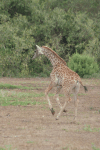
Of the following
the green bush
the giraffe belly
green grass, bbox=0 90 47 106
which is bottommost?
the green bush

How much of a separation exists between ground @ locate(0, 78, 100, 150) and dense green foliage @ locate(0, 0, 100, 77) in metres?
11.5

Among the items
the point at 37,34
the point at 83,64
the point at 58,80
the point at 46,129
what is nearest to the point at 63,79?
the point at 58,80

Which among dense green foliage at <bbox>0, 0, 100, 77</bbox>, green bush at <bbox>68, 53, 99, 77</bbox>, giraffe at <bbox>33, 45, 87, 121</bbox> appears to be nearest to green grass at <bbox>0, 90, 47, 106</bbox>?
giraffe at <bbox>33, 45, 87, 121</bbox>

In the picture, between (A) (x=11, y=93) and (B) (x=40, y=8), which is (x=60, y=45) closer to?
(B) (x=40, y=8)

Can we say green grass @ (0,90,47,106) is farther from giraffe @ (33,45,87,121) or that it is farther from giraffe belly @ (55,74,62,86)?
giraffe belly @ (55,74,62,86)

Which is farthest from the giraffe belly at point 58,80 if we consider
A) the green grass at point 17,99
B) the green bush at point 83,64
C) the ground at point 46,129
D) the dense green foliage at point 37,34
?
the dense green foliage at point 37,34

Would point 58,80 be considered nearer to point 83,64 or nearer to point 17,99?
point 17,99

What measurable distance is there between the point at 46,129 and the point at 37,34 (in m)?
16.7

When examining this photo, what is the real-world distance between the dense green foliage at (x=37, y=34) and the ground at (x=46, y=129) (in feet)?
37.8

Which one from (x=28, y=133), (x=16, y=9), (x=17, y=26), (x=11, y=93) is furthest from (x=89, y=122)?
(x=16, y=9)

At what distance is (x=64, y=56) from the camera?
73.1 feet

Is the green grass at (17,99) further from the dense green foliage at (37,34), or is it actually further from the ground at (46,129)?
the dense green foliage at (37,34)

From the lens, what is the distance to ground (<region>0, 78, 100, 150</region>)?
4.94 m

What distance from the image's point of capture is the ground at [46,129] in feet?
16.2
